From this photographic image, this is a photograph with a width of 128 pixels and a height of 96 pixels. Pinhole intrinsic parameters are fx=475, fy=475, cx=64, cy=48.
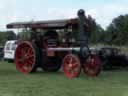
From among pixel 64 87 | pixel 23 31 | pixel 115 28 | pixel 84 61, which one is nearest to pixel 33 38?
pixel 23 31

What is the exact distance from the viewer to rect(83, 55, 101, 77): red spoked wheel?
18620mm

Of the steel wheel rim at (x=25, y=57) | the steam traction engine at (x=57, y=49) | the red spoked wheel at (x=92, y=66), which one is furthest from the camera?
the steel wheel rim at (x=25, y=57)

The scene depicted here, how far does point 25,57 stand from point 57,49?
1.79 meters

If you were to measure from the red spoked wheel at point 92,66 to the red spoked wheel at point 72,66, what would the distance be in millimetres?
752

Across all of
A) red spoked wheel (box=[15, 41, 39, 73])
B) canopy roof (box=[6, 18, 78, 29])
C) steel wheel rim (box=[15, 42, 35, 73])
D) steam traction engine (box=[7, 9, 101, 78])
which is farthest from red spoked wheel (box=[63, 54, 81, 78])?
steel wheel rim (box=[15, 42, 35, 73])

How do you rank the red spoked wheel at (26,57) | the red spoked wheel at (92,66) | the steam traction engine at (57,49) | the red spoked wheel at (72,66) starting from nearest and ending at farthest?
the red spoked wheel at (72,66) < the steam traction engine at (57,49) < the red spoked wheel at (92,66) < the red spoked wheel at (26,57)

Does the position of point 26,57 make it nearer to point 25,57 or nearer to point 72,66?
point 25,57

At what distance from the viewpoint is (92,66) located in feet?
61.4

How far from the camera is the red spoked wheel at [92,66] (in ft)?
61.1

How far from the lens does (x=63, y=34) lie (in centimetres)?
2066

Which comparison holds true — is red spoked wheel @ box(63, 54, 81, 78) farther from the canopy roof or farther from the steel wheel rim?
the steel wheel rim

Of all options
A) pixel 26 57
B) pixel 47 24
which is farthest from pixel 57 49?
pixel 26 57

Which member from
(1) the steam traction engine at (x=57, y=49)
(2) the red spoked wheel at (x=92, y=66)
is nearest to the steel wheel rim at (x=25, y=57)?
(1) the steam traction engine at (x=57, y=49)

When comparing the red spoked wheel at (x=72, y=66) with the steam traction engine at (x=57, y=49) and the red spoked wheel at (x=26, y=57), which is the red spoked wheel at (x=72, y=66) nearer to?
the steam traction engine at (x=57, y=49)
